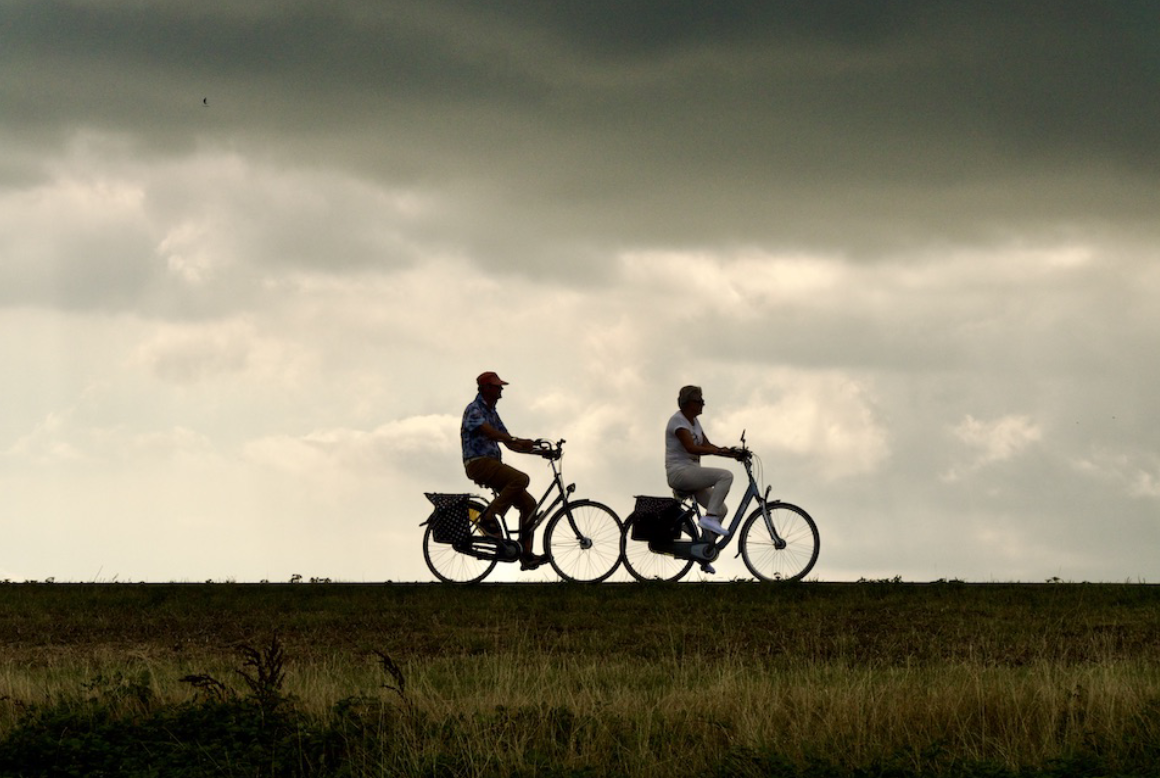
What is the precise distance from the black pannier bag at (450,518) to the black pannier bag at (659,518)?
2177mm

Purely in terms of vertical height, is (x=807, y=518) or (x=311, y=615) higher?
(x=807, y=518)

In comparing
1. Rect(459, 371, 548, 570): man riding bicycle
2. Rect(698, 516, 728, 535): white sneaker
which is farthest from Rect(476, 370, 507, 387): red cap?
Rect(698, 516, 728, 535): white sneaker

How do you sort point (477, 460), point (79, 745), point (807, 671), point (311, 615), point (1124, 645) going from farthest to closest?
point (477, 460) < point (311, 615) < point (1124, 645) < point (807, 671) < point (79, 745)

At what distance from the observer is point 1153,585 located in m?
18.9

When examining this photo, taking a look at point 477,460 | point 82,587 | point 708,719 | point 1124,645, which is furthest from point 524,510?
point 708,719

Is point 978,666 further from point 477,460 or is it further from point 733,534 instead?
point 477,460

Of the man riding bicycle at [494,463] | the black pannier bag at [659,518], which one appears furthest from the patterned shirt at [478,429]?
the black pannier bag at [659,518]

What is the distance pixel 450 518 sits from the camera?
18922mm

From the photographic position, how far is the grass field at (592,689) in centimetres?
998

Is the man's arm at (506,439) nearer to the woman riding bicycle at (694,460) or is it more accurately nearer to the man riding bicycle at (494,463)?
the man riding bicycle at (494,463)

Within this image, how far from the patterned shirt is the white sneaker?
2672 millimetres

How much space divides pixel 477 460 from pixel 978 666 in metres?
7.61

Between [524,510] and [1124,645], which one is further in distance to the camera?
[524,510]

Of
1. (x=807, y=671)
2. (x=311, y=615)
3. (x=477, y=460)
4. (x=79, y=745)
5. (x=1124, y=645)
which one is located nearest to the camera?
(x=79, y=745)
